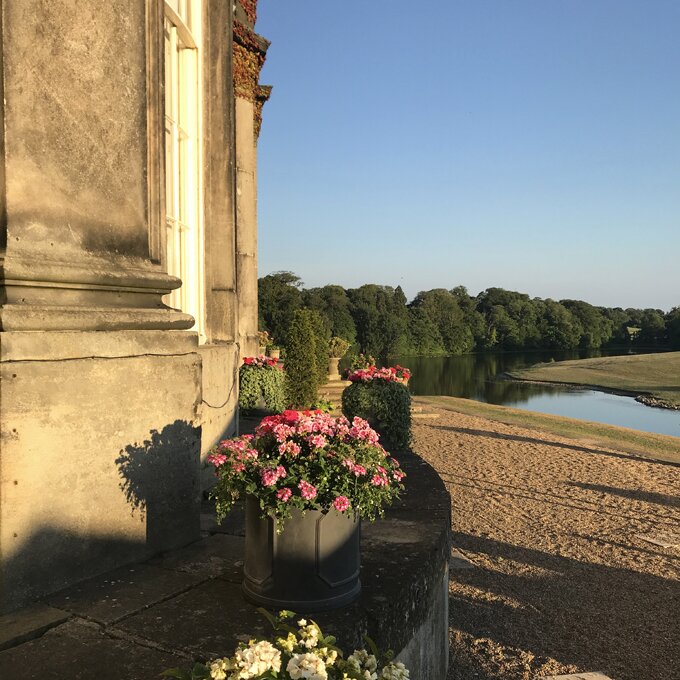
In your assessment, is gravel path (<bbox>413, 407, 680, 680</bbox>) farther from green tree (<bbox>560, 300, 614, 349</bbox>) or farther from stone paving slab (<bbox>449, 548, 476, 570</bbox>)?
green tree (<bbox>560, 300, 614, 349</bbox>)

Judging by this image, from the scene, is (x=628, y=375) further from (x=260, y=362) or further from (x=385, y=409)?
(x=260, y=362)

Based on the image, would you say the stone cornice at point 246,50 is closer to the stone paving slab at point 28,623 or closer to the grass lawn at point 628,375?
the stone paving slab at point 28,623

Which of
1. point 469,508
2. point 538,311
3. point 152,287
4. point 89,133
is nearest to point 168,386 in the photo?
point 152,287

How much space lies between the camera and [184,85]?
4.77 m

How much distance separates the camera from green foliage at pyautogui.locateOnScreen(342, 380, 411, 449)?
31.2 feet

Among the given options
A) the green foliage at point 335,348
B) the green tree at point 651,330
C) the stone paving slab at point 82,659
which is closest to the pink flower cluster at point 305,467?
the stone paving slab at point 82,659

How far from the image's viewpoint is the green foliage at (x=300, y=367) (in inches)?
655

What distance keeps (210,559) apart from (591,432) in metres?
17.2

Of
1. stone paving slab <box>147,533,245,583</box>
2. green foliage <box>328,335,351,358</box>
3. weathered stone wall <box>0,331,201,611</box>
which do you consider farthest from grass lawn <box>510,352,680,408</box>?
weathered stone wall <box>0,331,201,611</box>

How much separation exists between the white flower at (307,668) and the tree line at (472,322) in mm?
70941

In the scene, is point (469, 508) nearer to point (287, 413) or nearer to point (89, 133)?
point (287, 413)

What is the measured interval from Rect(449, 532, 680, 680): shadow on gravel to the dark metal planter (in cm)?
218

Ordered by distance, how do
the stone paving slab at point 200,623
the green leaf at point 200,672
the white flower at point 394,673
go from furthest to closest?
the stone paving slab at point 200,623
the white flower at point 394,673
the green leaf at point 200,672

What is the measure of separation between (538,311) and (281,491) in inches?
4157
